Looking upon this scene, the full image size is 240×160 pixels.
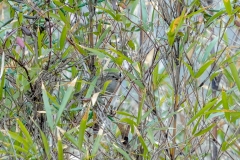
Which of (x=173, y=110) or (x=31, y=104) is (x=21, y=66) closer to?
(x=31, y=104)

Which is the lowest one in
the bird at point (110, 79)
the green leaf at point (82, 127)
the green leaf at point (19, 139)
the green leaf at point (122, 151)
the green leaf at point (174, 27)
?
the green leaf at point (122, 151)

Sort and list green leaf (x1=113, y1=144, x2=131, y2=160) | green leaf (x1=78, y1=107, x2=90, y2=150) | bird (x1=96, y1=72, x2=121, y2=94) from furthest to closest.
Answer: bird (x1=96, y1=72, x2=121, y2=94) < green leaf (x1=113, y1=144, x2=131, y2=160) < green leaf (x1=78, y1=107, x2=90, y2=150)

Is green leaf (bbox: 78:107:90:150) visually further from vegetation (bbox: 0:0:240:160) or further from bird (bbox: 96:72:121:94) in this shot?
bird (bbox: 96:72:121:94)

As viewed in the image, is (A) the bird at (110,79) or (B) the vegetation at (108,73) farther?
(A) the bird at (110,79)

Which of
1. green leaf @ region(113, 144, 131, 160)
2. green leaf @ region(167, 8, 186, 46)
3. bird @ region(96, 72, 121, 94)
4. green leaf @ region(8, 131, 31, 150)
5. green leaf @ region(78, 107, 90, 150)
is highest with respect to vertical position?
A: green leaf @ region(167, 8, 186, 46)

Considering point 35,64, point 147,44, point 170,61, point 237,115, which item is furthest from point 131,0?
point 237,115

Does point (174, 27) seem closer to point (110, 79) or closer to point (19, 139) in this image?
point (110, 79)

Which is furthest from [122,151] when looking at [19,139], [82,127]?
[19,139]

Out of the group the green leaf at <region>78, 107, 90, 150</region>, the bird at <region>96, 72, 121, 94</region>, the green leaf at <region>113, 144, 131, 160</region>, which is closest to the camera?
the green leaf at <region>78, 107, 90, 150</region>

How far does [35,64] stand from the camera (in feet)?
4.56

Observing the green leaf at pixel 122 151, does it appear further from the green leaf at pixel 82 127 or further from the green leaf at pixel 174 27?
the green leaf at pixel 174 27

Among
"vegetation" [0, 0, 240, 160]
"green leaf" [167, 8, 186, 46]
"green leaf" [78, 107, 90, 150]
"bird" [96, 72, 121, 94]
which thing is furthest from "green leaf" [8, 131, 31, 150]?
"green leaf" [167, 8, 186, 46]

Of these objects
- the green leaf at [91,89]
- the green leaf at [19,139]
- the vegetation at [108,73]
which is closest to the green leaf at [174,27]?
the vegetation at [108,73]

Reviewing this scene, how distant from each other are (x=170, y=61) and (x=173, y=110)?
0.15 meters
